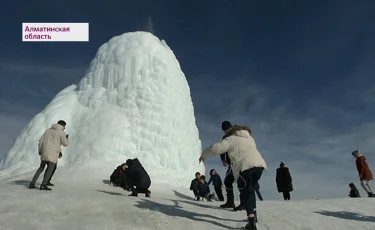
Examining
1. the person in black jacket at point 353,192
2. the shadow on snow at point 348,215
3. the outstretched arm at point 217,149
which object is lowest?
the person in black jacket at point 353,192

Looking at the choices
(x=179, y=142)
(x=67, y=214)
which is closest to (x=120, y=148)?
(x=179, y=142)

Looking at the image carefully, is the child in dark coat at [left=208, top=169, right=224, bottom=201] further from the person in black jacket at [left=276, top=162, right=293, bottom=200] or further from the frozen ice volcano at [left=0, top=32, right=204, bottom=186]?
the frozen ice volcano at [left=0, top=32, right=204, bottom=186]

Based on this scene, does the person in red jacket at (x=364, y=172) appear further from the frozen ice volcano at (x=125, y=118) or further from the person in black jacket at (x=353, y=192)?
the frozen ice volcano at (x=125, y=118)

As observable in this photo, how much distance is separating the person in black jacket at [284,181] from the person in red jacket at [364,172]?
→ 9.45ft

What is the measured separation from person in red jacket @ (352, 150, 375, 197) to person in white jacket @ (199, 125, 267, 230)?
27.9 ft

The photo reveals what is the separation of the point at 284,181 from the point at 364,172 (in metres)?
3.27

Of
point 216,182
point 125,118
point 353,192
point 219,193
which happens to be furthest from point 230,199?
point 125,118

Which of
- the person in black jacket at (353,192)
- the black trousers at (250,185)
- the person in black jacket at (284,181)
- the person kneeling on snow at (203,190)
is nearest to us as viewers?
the black trousers at (250,185)

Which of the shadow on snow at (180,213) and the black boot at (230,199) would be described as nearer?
the shadow on snow at (180,213)

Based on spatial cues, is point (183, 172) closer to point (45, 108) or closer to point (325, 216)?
point (45, 108)

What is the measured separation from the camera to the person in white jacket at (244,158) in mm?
6035

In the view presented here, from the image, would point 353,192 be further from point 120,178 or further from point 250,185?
point 250,185

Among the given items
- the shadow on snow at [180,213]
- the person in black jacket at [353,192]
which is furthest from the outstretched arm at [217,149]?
the person in black jacket at [353,192]

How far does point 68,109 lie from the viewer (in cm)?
2628
